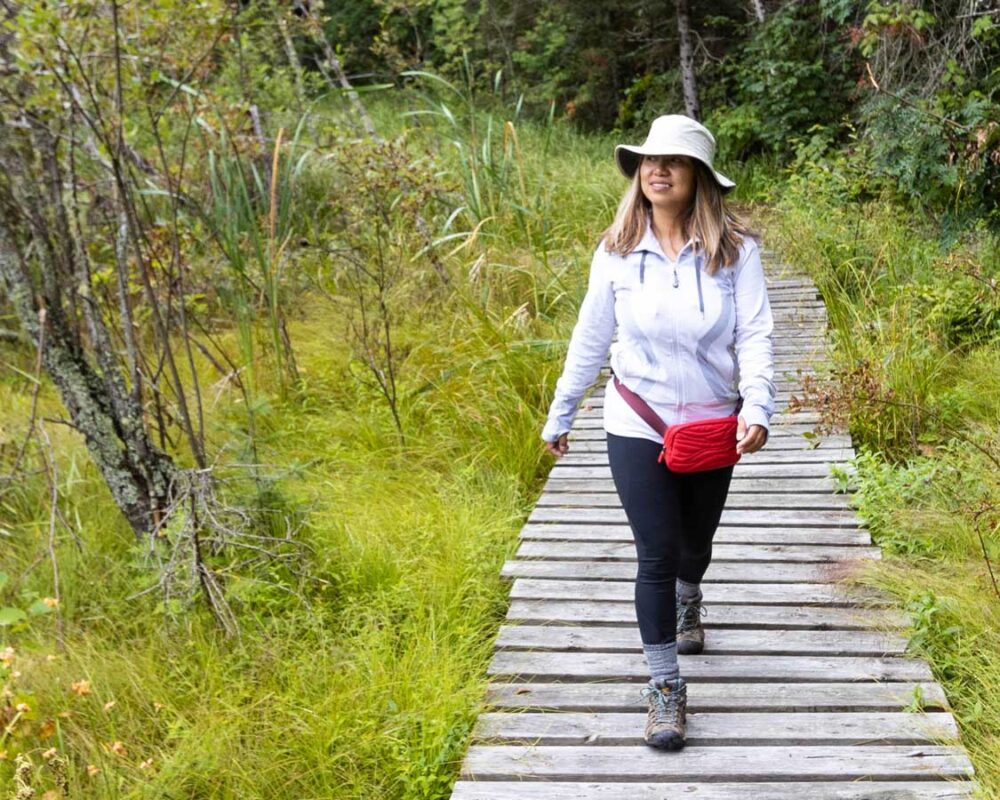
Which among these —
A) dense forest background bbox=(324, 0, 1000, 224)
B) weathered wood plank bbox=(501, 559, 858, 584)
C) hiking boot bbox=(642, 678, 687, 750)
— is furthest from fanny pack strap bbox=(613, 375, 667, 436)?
dense forest background bbox=(324, 0, 1000, 224)

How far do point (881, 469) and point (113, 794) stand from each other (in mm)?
3238

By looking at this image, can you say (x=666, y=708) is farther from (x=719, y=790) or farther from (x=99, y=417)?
(x=99, y=417)

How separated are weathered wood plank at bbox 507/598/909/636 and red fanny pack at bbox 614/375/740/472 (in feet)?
3.39

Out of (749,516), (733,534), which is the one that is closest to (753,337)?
(733,534)

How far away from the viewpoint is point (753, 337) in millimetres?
2629

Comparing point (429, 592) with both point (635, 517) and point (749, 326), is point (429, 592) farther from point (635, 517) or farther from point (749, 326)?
point (749, 326)

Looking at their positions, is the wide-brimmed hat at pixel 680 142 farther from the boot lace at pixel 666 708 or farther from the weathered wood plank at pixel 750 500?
the weathered wood plank at pixel 750 500

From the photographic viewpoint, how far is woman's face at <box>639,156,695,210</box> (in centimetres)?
260

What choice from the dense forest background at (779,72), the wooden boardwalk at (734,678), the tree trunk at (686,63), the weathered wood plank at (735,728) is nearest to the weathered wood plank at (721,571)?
the wooden boardwalk at (734,678)

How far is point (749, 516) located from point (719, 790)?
176 cm

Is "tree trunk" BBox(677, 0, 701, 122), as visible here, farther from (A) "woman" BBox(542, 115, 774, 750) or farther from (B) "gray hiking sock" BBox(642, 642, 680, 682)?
(B) "gray hiking sock" BBox(642, 642, 680, 682)

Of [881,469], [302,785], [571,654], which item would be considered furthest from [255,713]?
[881,469]

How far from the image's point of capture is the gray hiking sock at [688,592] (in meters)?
3.13

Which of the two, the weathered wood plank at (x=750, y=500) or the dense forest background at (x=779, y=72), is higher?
the dense forest background at (x=779, y=72)
